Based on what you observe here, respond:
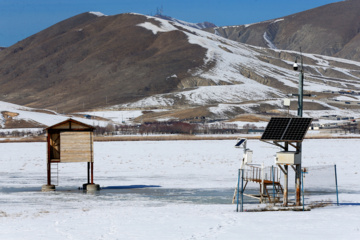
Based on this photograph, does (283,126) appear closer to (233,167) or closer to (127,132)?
(233,167)

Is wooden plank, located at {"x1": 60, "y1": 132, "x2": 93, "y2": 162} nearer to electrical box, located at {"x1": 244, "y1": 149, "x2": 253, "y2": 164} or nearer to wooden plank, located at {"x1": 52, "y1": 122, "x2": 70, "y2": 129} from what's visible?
wooden plank, located at {"x1": 52, "y1": 122, "x2": 70, "y2": 129}

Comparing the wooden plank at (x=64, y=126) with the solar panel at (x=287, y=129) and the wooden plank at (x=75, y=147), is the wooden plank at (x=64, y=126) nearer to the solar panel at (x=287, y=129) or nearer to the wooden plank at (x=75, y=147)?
the wooden plank at (x=75, y=147)

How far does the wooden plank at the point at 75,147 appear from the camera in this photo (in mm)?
37062

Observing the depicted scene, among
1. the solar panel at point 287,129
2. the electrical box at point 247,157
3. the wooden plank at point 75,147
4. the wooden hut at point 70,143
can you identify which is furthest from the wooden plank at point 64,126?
A: the solar panel at point 287,129

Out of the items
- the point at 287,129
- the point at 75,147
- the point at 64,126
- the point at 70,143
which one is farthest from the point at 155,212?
the point at 64,126

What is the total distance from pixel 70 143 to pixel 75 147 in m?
0.37

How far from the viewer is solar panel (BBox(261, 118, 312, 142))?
26.2 metres

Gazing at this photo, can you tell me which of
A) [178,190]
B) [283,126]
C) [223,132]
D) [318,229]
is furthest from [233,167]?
[223,132]

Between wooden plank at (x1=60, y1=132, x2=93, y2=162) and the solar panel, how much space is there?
43.5ft

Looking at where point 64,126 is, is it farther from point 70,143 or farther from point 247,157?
point 247,157

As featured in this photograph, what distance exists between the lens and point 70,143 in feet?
122

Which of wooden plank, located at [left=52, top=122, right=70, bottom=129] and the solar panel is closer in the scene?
the solar panel

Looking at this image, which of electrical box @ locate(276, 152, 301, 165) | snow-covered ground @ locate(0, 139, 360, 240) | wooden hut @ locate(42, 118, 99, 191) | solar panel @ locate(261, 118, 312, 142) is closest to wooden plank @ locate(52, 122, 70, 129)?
wooden hut @ locate(42, 118, 99, 191)

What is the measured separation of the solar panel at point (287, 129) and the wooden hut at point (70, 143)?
13085 millimetres
